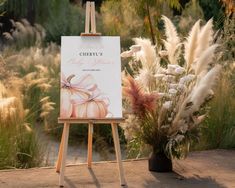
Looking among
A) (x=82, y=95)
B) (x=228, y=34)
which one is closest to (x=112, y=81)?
(x=82, y=95)

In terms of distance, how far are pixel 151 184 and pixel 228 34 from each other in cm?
342

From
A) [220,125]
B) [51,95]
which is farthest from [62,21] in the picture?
[220,125]

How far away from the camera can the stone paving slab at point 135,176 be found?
5.16 meters

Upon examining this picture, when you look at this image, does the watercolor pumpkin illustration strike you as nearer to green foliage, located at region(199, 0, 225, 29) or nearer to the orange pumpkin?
the orange pumpkin

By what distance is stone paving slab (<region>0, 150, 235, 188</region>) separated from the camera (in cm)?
516

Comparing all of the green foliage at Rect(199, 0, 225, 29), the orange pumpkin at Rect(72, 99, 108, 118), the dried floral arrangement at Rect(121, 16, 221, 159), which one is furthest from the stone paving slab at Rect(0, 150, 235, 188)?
the green foliage at Rect(199, 0, 225, 29)

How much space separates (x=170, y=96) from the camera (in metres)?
5.42

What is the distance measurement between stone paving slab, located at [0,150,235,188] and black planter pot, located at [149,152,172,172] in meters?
0.08

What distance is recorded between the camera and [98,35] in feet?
17.8

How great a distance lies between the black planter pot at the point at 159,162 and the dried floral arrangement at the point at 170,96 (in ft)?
0.18

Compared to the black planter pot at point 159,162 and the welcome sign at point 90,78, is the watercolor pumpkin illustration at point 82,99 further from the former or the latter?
the black planter pot at point 159,162

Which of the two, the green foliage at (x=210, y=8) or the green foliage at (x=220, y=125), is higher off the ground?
the green foliage at (x=210, y=8)

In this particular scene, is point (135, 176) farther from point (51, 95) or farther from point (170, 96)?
point (51, 95)

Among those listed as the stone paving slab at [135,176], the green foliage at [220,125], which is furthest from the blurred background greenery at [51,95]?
the stone paving slab at [135,176]
